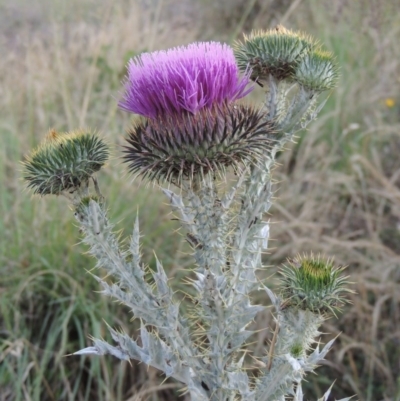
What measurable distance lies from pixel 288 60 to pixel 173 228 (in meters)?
1.93

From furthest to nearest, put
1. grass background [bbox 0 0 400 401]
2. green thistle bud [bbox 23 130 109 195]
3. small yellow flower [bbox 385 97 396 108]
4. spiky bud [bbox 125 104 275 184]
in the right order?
small yellow flower [bbox 385 97 396 108], grass background [bbox 0 0 400 401], green thistle bud [bbox 23 130 109 195], spiky bud [bbox 125 104 275 184]

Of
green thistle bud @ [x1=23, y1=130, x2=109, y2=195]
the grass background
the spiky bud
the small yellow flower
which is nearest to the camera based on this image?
the spiky bud

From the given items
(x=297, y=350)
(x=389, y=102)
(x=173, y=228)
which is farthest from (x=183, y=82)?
(x=389, y=102)

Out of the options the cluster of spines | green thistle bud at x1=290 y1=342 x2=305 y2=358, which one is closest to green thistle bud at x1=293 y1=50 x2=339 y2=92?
Result: the cluster of spines

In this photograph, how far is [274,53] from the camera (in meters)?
1.85

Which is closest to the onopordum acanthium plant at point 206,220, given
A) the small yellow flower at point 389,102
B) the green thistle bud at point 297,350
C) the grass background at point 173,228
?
the green thistle bud at point 297,350

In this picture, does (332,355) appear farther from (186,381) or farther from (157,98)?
(157,98)

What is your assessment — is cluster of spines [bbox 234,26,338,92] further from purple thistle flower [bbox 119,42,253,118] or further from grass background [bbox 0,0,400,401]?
grass background [bbox 0,0,400,401]

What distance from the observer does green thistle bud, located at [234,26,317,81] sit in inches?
73.0

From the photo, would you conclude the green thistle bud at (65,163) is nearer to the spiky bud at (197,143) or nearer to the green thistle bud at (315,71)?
the spiky bud at (197,143)

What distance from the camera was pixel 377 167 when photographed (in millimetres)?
4484

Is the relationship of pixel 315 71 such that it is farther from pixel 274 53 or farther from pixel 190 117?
pixel 190 117

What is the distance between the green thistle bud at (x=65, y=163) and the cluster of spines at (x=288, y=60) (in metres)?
0.62

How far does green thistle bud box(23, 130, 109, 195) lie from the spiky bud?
16 centimetres
